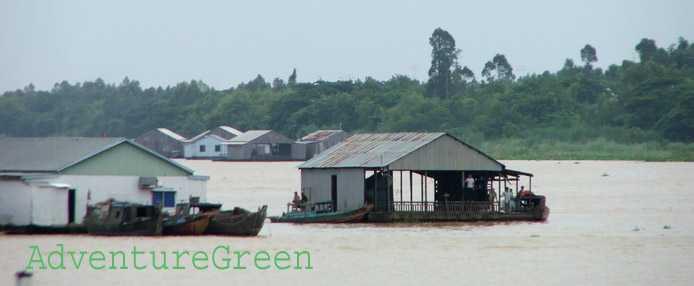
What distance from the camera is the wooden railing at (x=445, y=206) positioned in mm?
36250

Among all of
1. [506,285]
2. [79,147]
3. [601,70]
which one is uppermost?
[601,70]

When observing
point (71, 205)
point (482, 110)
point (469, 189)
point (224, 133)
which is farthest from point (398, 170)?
point (224, 133)

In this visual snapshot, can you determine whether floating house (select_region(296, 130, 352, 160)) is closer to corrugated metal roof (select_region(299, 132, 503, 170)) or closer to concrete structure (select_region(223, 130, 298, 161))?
concrete structure (select_region(223, 130, 298, 161))

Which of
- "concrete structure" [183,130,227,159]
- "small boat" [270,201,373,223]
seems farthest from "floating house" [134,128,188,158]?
"small boat" [270,201,373,223]

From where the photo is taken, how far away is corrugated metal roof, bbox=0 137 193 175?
30031mm

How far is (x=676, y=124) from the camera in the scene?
86688mm

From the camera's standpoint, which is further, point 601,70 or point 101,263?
point 601,70

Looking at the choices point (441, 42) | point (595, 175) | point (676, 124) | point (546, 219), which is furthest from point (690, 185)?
point (441, 42)

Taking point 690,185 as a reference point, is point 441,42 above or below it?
above

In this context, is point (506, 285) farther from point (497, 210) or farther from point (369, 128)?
point (369, 128)

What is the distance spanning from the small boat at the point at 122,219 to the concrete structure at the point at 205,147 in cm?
8034

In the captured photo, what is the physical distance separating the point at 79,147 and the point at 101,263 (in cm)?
805

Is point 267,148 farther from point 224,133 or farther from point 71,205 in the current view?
point 71,205

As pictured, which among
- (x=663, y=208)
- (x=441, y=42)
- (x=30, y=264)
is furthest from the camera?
(x=441, y=42)
